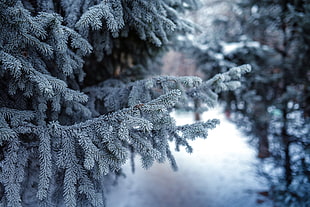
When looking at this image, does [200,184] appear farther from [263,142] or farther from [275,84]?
[275,84]

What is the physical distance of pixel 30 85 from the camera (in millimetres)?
1495

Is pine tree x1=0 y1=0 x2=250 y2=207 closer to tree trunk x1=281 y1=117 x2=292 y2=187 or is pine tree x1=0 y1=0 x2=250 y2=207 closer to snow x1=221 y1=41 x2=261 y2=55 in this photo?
tree trunk x1=281 y1=117 x2=292 y2=187

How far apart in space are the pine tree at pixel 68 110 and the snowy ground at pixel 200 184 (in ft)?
7.08

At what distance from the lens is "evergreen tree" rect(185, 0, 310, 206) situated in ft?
8.82

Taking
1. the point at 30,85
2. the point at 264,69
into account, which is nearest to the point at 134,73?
the point at 30,85

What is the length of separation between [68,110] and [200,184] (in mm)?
3342

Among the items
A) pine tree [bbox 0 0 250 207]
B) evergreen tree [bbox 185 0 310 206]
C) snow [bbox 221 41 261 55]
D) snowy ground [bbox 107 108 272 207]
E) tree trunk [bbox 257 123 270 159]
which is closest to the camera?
pine tree [bbox 0 0 250 207]

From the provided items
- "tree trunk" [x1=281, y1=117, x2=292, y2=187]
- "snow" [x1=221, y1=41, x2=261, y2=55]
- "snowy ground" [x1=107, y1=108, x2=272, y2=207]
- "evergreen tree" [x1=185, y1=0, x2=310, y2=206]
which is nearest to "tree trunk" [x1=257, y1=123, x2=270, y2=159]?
"evergreen tree" [x1=185, y1=0, x2=310, y2=206]

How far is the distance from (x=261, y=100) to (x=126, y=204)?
325cm

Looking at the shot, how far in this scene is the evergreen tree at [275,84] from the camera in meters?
2.69

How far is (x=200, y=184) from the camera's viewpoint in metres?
4.10

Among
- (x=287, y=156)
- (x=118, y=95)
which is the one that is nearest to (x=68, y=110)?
(x=118, y=95)

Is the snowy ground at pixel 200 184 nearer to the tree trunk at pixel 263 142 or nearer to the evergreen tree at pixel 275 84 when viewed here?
the tree trunk at pixel 263 142

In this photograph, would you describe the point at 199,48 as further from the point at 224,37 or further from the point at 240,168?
the point at 240,168
